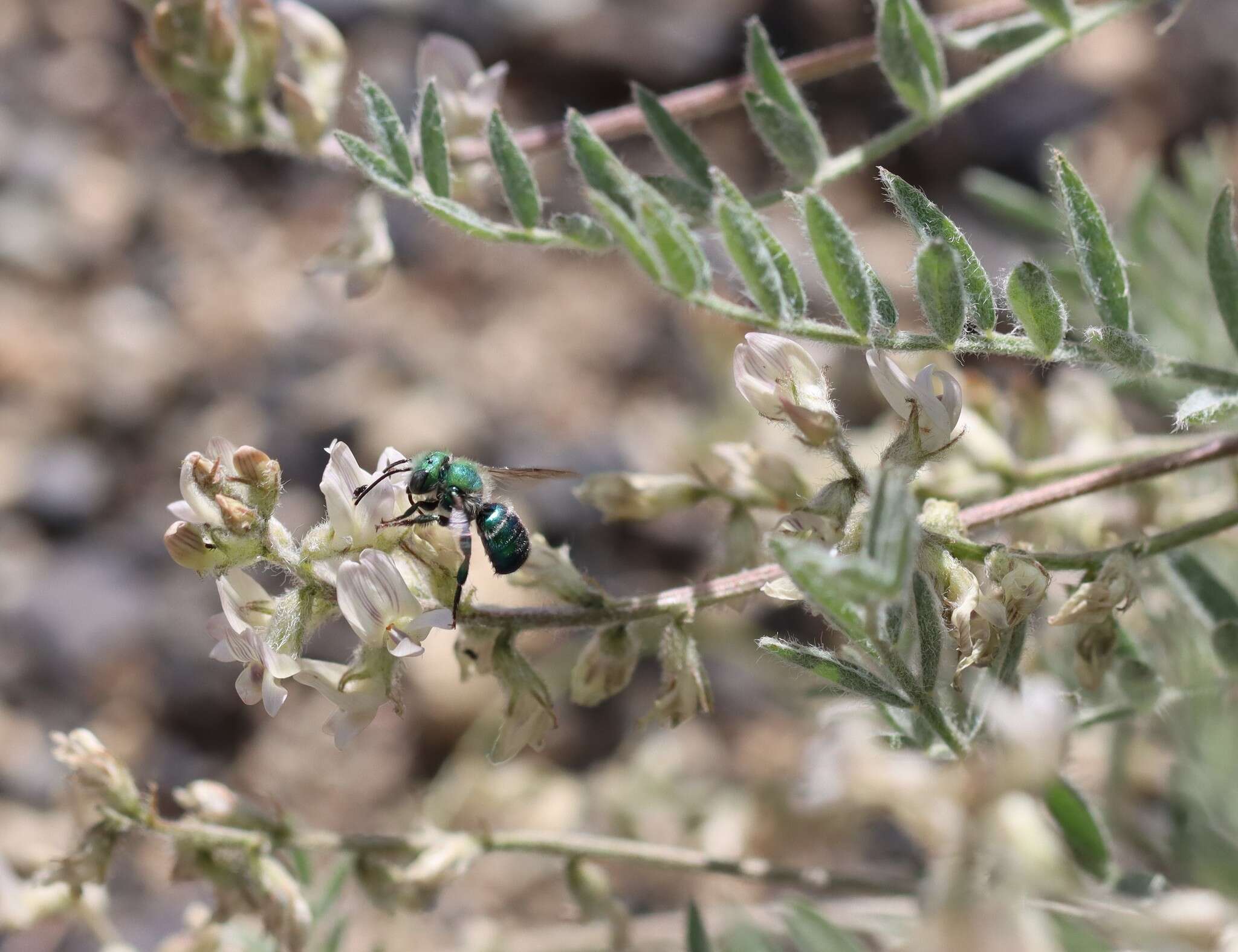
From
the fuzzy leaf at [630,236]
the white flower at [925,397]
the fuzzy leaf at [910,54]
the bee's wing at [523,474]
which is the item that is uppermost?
the fuzzy leaf at [910,54]

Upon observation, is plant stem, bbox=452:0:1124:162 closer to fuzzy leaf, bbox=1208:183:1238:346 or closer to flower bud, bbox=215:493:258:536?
fuzzy leaf, bbox=1208:183:1238:346

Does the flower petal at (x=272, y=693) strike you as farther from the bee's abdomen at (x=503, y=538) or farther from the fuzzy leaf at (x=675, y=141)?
the fuzzy leaf at (x=675, y=141)

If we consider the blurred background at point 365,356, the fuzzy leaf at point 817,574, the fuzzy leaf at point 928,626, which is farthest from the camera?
the blurred background at point 365,356

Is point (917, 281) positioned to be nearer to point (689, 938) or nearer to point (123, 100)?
point (689, 938)

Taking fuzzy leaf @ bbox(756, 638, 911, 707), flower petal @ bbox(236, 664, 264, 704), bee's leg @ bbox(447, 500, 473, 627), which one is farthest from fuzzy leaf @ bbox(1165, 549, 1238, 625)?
flower petal @ bbox(236, 664, 264, 704)

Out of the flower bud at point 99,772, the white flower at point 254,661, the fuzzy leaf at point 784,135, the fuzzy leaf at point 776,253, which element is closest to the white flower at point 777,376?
the fuzzy leaf at point 776,253

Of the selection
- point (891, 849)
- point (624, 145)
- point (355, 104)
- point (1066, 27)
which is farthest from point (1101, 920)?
point (624, 145)

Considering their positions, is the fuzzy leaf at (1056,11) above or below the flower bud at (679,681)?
above
